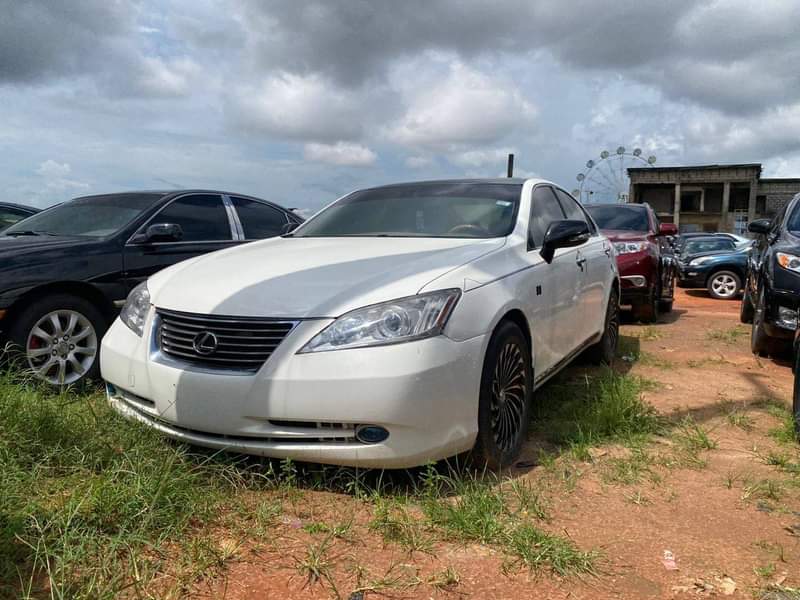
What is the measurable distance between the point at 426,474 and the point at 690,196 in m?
48.7

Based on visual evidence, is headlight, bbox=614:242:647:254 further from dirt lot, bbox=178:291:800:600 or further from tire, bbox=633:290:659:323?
dirt lot, bbox=178:291:800:600

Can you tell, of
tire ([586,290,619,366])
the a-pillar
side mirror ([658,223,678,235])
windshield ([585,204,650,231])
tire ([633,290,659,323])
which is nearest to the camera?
tire ([586,290,619,366])

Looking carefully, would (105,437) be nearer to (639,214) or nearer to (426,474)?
(426,474)

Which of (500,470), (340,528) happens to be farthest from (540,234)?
(340,528)

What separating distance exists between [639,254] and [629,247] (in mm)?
164

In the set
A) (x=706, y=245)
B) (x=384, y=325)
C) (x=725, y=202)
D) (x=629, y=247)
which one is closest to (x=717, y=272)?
(x=706, y=245)

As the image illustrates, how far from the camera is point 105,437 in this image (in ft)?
10.1

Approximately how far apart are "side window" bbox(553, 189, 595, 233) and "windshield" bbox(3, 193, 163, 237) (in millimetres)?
3282

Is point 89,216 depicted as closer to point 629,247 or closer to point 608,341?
point 608,341

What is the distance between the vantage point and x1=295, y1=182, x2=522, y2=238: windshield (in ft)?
12.8

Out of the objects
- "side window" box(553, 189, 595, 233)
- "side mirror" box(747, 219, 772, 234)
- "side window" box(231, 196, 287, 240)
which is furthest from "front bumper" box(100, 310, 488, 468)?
"side mirror" box(747, 219, 772, 234)

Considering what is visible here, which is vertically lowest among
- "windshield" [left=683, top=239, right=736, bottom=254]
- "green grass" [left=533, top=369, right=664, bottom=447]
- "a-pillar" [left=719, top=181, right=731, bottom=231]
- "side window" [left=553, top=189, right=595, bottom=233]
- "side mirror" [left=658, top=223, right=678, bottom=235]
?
"green grass" [left=533, top=369, right=664, bottom=447]

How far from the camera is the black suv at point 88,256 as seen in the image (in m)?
4.11

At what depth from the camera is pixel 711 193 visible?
4525cm
